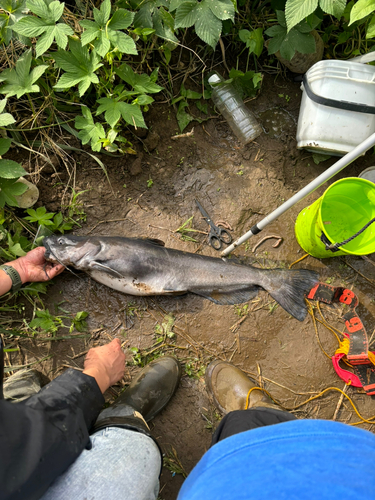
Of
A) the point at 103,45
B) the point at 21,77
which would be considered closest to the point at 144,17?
the point at 103,45

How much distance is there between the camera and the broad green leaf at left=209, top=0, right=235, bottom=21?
2.63 metres

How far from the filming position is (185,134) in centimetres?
343

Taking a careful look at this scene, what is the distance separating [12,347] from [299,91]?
416cm

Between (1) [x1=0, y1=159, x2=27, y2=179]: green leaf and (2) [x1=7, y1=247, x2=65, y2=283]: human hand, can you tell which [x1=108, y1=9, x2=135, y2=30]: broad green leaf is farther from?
(2) [x1=7, y1=247, x2=65, y2=283]: human hand

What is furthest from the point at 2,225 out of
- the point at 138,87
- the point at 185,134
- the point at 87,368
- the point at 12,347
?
the point at 185,134

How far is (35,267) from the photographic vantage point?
121 inches

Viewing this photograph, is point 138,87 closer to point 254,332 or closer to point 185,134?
point 185,134

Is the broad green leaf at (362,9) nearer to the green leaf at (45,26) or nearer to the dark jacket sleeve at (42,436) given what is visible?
the green leaf at (45,26)

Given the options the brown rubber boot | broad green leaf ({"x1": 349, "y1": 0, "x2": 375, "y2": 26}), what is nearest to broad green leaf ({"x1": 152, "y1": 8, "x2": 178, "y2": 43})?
broad green leaf ({"x1": 349, "y1": 0, "x2": 375, "y2": 26})

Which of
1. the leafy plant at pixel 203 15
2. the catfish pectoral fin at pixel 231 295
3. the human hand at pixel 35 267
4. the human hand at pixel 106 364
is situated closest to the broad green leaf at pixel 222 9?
the leafy plant at pixel 203 15

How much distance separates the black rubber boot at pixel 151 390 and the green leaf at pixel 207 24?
3012 mm

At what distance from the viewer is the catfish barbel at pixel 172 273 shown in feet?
10.3

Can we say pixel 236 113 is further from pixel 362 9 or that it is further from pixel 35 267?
pixel 35 267

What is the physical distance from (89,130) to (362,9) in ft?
8.51
